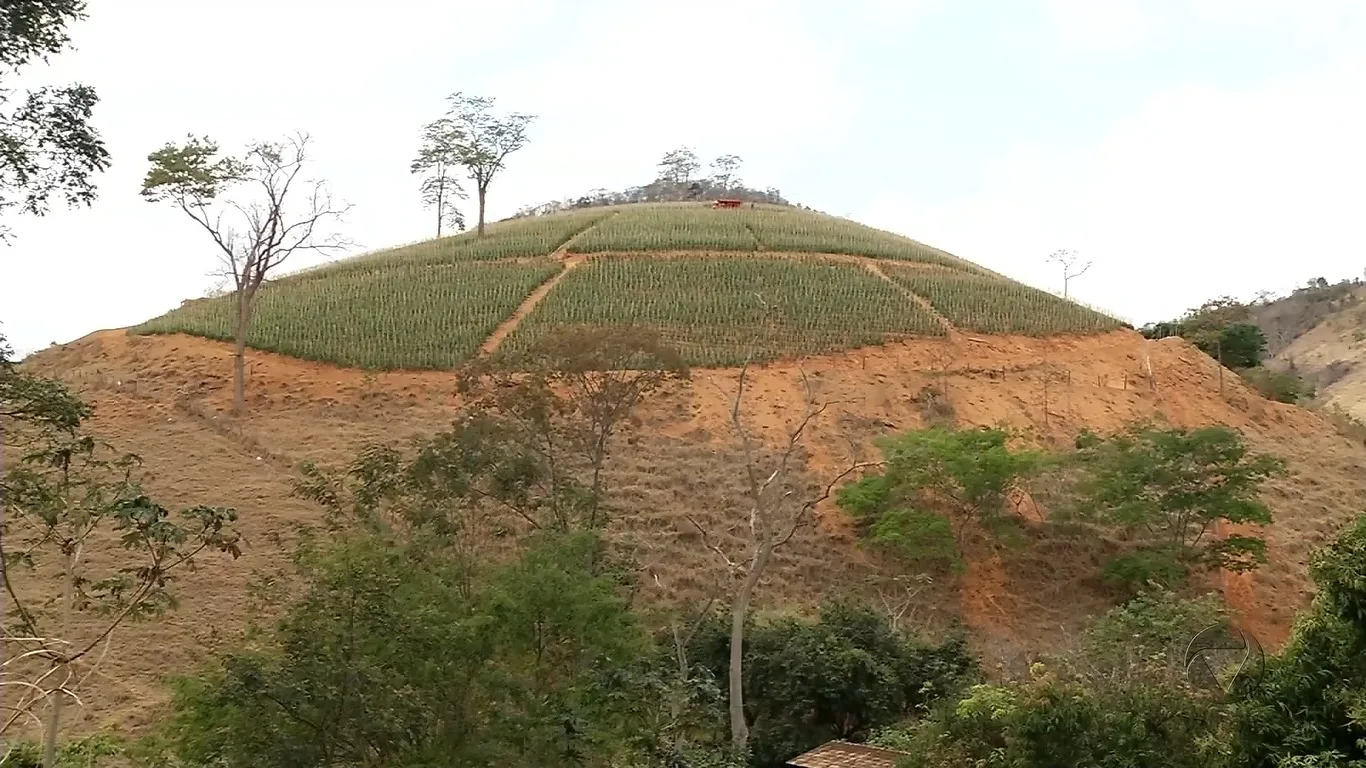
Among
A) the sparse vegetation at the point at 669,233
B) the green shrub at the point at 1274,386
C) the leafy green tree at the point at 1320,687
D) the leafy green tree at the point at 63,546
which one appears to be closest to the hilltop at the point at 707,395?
the sparse vegetation at the point at 669,233

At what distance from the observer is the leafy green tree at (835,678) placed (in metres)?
15.4

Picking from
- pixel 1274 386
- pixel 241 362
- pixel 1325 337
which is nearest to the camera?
pixel 241 362

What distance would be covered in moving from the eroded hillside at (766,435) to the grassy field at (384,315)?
0.72 m

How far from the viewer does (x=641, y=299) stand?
107 ft

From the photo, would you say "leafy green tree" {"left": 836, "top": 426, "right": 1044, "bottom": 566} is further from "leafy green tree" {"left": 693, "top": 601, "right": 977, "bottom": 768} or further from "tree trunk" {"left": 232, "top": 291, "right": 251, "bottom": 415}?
"tree trunk" {"left": 232, "top": 291, "right": 251, "bottom": 415}

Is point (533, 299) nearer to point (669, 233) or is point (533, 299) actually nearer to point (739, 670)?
point (669, 233)

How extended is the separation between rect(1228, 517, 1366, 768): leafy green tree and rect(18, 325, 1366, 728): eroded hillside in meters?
9.09

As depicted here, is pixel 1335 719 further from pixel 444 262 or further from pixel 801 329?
pixel 444 262

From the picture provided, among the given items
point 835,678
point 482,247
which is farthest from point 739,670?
point 482,247

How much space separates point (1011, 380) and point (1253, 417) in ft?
23.9

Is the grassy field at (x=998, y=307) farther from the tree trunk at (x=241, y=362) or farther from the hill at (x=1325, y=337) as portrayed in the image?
the hill at (x=1325, y=337)

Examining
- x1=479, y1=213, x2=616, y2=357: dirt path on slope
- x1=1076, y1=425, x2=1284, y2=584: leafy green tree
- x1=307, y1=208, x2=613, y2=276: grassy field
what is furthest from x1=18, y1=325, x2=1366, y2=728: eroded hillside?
x1=307, y1=208, x2=613, y2=276: grassy field

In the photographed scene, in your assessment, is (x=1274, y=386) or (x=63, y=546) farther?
(x=1274, y=386)

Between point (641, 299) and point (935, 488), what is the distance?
44.0ft
